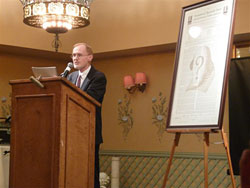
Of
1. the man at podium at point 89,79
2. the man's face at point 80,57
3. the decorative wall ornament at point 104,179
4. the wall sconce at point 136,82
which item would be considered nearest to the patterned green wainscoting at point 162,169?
the decorative wall ornament at point 104,179

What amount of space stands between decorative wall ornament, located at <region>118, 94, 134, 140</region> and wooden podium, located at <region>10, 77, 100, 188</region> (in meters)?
3.43

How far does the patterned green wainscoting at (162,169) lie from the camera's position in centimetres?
562

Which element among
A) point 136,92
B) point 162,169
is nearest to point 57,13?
point 136,92

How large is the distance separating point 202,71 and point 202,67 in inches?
1.2

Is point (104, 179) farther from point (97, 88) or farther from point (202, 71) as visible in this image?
point (202, 71)

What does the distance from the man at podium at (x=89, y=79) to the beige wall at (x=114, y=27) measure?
2.07m

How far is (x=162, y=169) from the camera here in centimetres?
612

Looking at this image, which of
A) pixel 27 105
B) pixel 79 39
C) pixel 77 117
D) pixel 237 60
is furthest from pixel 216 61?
pixel 79 39

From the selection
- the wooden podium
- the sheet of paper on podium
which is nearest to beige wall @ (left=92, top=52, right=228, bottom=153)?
the sheet of paper on podium

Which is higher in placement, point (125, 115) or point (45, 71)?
point (45, 71)

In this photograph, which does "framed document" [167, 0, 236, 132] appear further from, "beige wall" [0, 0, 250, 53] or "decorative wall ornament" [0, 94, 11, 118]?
"decorative wall ornament" [0, 94, 11, 118]

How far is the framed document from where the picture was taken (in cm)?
318

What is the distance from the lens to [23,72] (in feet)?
21.8

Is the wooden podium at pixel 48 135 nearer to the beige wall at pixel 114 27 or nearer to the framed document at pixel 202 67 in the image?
the framed document at pixel 202 67
